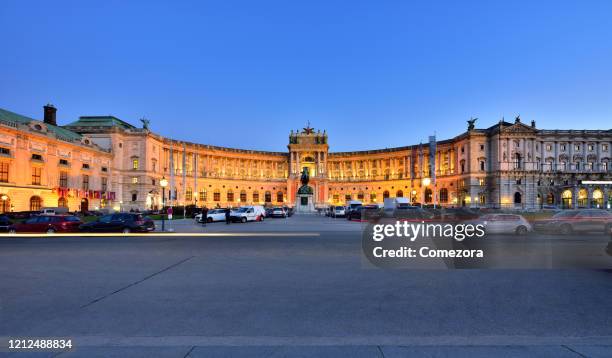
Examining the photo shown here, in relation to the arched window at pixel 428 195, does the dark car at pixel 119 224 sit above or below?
below

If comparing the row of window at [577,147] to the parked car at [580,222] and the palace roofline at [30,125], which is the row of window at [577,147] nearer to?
the parked car at [580,222]

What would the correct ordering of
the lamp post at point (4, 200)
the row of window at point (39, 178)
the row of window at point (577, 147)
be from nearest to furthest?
the lamp post at point (4, 200), the row of window at point (39, 178), the row of window at point (577, 147)

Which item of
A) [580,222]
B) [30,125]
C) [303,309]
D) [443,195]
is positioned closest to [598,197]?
[443,195]

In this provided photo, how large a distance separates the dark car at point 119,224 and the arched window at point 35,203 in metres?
39.5

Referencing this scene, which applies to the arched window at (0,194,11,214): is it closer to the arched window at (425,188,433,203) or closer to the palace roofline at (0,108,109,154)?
the palace roofline at (0,108,109,154)

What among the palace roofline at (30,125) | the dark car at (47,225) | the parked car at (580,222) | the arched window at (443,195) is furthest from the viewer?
the arched window at (443,195)

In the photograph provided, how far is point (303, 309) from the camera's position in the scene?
778 centimetres

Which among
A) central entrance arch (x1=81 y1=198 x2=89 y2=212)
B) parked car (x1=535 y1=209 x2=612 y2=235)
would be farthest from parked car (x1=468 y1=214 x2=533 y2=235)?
central entrance arch (x1=81 y1=198 x2=89 y2=212)

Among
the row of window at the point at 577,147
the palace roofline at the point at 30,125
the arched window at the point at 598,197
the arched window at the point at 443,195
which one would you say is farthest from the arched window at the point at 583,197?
the palace roofline at the point at 30,125

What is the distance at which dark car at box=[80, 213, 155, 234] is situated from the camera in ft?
89.0

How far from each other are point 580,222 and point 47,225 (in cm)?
3940

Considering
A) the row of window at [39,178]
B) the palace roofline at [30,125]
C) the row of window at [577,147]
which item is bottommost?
the row of window at [39,178]

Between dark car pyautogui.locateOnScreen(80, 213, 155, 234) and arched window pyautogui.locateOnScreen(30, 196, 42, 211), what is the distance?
39524 mm

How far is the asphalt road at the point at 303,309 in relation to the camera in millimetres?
5840
